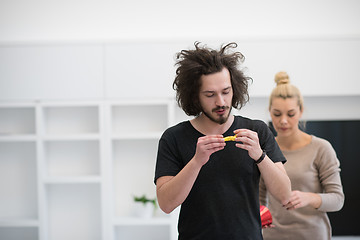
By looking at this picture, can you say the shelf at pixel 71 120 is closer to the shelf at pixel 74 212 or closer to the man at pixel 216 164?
the shelf at pixel 74 212

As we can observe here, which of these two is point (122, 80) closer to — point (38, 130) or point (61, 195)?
point (38, 130)

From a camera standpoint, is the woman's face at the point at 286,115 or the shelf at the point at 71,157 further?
the shelf at the point at 71,157

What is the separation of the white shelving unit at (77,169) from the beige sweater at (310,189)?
168cm

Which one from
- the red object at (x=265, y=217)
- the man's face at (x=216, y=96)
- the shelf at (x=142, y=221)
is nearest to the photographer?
the man's face at (x=216, y=96)

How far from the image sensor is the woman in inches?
76.0

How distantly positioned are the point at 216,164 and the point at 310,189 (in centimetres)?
78

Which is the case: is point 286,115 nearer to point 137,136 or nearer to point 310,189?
point 310,189

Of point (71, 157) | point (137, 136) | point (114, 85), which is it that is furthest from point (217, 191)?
point (71, 157)

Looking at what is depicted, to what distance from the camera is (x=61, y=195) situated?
3.57 meters

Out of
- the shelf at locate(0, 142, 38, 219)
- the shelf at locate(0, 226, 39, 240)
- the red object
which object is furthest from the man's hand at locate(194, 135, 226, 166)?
the shelf at locate(0, 226, 39, 240)

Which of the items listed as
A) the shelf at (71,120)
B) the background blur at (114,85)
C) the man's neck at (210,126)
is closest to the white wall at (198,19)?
the background blur at (114,85)

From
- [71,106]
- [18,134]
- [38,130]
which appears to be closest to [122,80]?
[71,106]

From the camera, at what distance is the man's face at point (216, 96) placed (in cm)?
138

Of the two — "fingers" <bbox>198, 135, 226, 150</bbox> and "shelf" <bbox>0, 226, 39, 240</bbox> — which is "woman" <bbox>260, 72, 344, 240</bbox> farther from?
"shelf" <bbox>0, 226, 39, 240</bbox>
